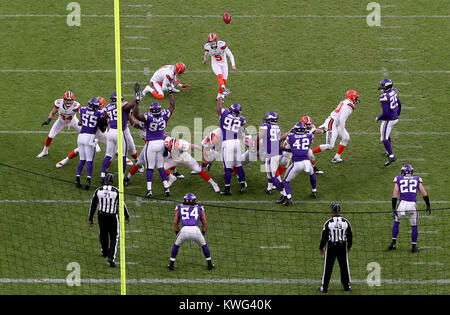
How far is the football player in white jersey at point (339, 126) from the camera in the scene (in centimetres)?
2089

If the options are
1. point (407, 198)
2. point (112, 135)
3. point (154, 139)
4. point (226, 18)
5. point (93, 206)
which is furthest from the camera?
point (226, 18)

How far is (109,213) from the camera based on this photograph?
17062 millimetres

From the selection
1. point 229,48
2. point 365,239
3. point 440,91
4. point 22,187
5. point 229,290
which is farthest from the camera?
point 229,48

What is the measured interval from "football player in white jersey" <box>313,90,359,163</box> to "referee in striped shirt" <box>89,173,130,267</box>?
210 inches

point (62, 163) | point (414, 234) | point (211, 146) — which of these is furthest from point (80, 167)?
point (414, 234)

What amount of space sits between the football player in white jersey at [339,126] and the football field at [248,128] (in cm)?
36

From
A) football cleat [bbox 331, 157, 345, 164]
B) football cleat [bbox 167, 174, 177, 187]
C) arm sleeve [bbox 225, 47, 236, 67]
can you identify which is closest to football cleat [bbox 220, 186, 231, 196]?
football cleat [bbox 167, 174, 177, 187]

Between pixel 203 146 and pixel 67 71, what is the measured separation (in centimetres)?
516

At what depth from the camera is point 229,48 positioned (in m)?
25.0

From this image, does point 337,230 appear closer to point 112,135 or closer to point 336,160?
point 336,160

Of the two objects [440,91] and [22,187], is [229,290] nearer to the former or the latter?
[22,187]

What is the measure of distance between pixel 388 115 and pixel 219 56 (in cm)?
426

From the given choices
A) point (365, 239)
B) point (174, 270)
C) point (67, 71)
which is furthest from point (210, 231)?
point (67, 71)

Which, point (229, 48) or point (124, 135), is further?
point (229, 48)
